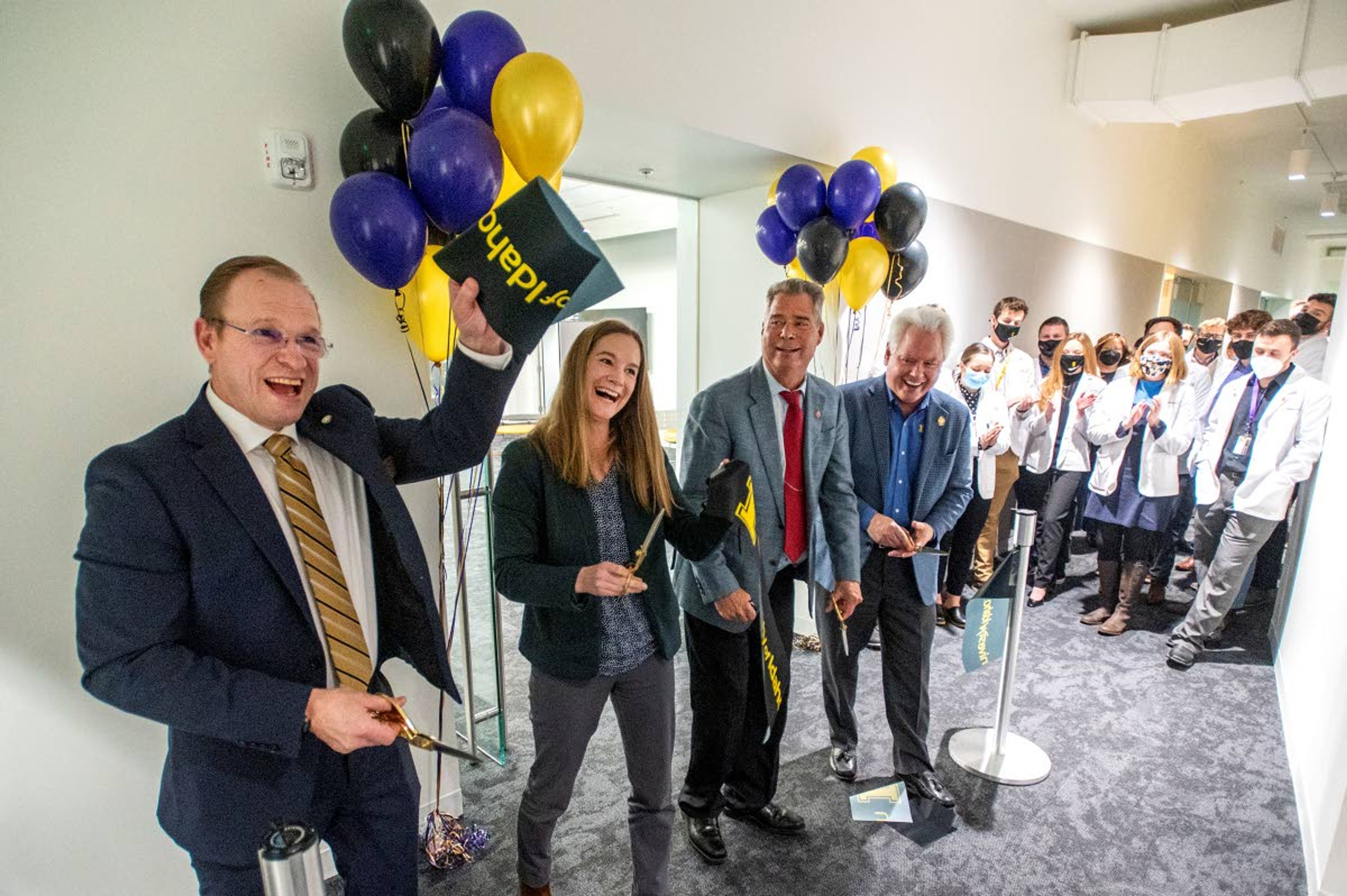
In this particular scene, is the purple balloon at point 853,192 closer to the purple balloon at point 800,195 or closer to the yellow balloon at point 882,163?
the purple balloon at point 800,195

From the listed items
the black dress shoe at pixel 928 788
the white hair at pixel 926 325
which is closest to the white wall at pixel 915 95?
the white hair at pixel 926 325

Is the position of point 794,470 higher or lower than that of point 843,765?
higher

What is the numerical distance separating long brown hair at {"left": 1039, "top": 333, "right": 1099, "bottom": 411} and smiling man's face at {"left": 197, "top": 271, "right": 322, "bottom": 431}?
13.3 feet

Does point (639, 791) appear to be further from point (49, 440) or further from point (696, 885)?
point (49, 440)

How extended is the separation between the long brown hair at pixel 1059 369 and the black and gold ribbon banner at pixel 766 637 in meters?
2.94

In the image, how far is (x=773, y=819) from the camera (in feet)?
6.77

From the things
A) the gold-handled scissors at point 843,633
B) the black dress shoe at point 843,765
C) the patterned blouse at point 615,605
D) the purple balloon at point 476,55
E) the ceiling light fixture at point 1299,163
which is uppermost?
the ceiling light fixture at point 1299,163

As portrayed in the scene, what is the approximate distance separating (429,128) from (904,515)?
69.5 inches

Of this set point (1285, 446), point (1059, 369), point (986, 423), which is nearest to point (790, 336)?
point (986, 423)

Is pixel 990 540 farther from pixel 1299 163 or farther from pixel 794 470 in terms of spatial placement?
pixel 1299 163

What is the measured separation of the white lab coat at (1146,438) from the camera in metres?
3.56

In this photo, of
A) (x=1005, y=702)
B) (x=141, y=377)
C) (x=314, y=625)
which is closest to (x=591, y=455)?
(x=314, y=625)

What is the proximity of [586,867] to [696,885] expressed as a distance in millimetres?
325

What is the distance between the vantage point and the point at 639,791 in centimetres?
158
